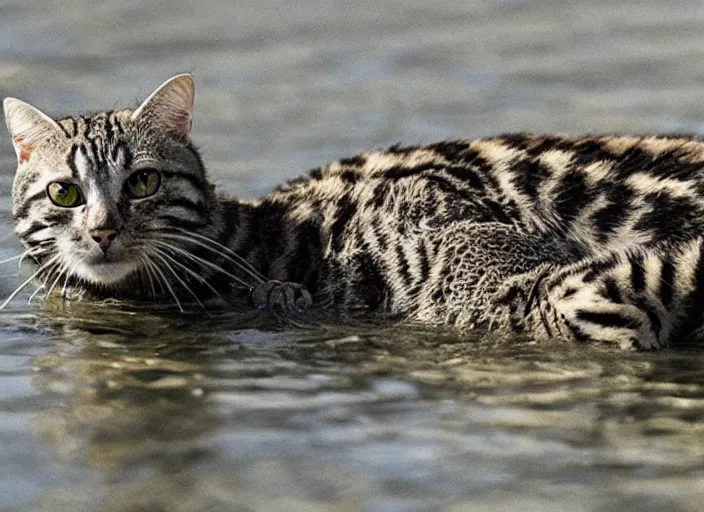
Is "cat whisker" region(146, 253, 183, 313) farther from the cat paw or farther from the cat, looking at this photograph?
the cat paw

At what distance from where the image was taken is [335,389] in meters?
6.44

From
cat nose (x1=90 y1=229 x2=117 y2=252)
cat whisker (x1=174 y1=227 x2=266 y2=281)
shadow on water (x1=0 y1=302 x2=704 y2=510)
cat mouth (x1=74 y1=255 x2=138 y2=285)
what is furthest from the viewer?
cat whisker (x1=174 y1=227 x2=266 y2=281)

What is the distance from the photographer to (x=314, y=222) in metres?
8.02

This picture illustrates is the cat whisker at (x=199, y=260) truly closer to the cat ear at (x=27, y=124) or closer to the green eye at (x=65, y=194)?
the green eye at (x=65, y=194)

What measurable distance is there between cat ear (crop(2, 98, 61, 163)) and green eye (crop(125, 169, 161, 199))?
0.43 metres

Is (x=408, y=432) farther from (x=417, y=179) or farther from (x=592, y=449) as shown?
(x=417, y=179)

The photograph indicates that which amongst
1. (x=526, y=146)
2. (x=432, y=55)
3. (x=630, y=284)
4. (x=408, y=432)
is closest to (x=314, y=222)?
(x=526, y=146)

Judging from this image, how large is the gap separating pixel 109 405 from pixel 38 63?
275 inches

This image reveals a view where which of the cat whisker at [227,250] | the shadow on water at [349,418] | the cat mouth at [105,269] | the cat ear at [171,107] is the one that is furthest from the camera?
the cat ear at [171,107]

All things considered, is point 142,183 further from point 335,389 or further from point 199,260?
point 335,389

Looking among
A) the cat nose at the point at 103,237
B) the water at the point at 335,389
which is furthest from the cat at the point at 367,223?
the water at the point at 335,389

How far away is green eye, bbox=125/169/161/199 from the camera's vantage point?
762cm

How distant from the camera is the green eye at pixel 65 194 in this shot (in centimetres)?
754

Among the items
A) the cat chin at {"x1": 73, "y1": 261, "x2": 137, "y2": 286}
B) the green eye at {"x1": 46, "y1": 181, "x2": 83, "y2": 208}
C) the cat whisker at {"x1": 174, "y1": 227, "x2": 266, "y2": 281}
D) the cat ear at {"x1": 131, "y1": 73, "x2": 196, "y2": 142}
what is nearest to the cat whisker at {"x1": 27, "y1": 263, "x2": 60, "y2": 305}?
the cat chin at {"x1": 73, "y1": 261, "x2": 137, "y2": 286}
